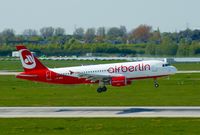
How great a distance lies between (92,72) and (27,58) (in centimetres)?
702

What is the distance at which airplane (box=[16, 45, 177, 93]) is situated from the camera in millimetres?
65312

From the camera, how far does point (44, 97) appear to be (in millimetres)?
64500

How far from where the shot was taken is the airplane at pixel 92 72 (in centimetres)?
6531

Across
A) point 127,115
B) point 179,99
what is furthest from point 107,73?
point 127,115

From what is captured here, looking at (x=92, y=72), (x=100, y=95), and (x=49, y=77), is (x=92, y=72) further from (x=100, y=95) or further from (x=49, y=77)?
(x=49, y=77)

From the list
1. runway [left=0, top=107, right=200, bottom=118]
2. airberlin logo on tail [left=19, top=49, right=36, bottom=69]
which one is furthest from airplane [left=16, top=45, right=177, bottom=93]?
runway [left=0, top=107, right=200, bottom=118]

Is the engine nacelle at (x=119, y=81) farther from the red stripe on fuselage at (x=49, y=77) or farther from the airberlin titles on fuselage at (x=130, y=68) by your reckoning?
the red stripe on fuselage at (x=49, y=77)

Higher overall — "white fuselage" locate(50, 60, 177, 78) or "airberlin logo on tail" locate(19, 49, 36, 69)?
"airberlin logo on tail" locate(19, 49, 36, 69)

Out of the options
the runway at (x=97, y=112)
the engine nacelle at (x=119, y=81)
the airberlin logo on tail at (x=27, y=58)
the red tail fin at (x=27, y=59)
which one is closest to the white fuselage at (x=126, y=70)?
the engine nacelle at (x=119, y=81)

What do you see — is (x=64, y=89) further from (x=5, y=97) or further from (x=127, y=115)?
(x=127, y=115)
